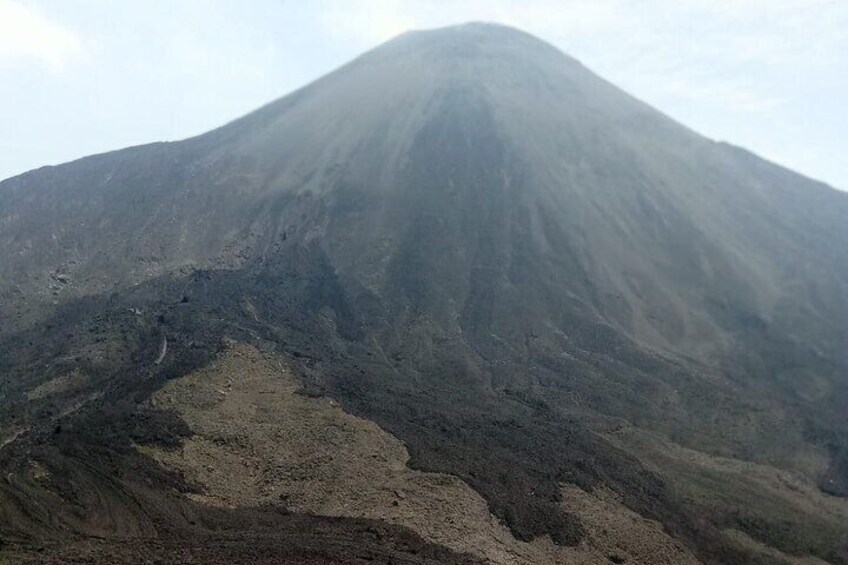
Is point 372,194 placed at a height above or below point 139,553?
above

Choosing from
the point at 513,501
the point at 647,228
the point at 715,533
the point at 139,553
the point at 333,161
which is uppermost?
the point at 333,161

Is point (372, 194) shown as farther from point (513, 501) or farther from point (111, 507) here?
point (111, 507)

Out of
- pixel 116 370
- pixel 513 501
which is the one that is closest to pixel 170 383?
pixel 116 370

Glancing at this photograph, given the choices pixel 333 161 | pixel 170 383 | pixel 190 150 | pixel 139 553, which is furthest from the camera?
pixel 190 150

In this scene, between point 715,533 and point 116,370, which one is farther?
point 116,370

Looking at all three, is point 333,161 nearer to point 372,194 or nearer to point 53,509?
point 372,194

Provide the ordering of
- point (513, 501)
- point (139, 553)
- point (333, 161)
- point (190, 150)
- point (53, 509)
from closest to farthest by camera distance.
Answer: point (139, 553) → point (53, 509) → point (513, 501) → point (333, 161) → point (190, 150)
